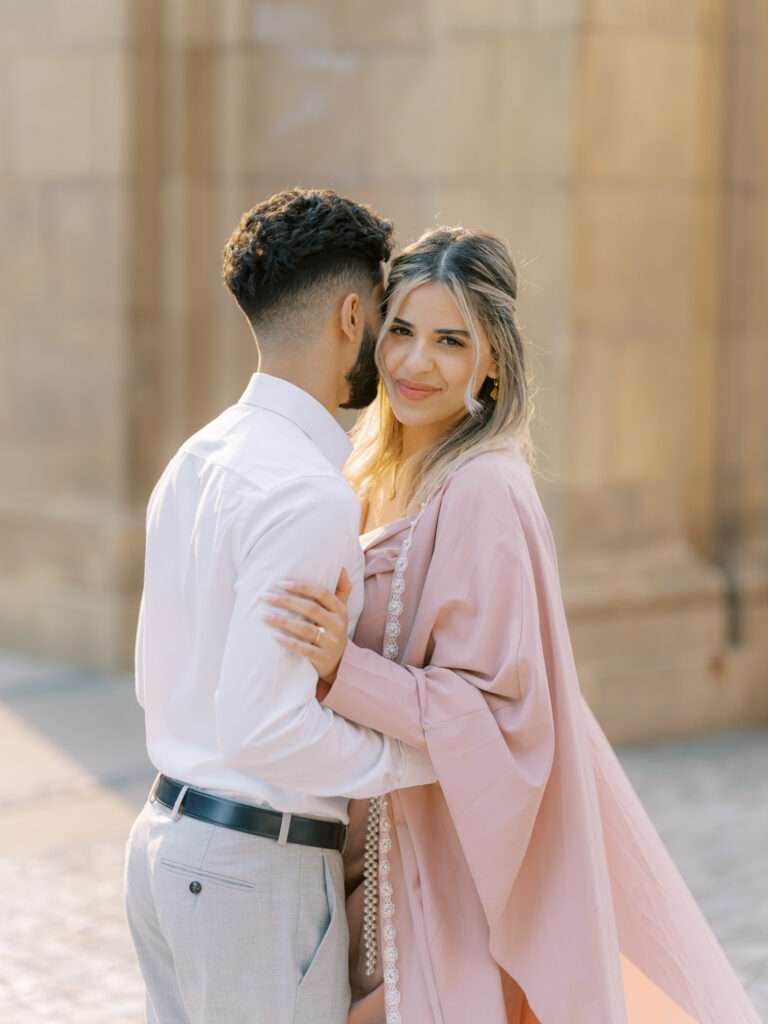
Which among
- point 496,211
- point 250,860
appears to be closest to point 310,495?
point 250,860

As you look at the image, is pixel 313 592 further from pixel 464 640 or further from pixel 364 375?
pixel 364 375

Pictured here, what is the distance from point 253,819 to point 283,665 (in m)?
0.30

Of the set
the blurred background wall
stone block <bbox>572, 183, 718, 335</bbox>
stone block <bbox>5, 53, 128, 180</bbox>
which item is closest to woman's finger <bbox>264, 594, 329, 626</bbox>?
the blurred background wall

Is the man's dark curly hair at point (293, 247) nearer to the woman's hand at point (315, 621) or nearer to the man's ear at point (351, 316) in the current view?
the man's ear at point (351, 316)

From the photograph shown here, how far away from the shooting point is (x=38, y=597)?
8555 mm

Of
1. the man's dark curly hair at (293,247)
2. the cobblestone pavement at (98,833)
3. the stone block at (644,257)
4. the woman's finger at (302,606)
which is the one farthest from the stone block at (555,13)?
the woman's finger at (302,606)

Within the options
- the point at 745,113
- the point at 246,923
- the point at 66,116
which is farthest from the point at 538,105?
the point at 246,923

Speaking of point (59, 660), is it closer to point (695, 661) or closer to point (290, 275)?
point (695, 661)

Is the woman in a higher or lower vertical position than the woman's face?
lower

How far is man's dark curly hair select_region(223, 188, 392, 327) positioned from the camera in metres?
2.44

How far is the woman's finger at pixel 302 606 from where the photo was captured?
2.25m

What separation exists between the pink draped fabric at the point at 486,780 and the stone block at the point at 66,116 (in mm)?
5846

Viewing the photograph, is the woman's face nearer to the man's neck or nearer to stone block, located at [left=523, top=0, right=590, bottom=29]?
the man's neck

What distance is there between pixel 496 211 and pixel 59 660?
347 cm
